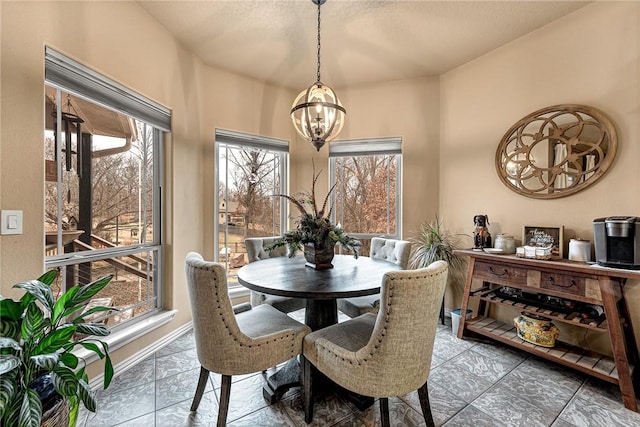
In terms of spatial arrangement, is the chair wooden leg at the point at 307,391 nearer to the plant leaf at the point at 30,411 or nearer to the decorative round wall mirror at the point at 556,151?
the plant leaf at the point at 30,411

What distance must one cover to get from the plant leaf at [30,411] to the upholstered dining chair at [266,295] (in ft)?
4.19

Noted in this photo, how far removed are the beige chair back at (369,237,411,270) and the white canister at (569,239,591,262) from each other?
1220 mm

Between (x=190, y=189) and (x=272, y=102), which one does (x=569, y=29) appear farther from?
(x=190, y=189)

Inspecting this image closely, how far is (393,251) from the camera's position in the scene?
8.32 ft

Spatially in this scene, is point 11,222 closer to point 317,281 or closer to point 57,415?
point 57,415

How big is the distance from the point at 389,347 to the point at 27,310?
156 centimetres

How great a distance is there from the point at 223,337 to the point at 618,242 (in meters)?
2.64

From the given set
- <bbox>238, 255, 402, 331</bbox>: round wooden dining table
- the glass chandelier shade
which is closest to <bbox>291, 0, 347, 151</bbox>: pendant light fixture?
the glass chandelier shade

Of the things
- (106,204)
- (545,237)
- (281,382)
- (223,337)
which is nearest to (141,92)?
(106,204)

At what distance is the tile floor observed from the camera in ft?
5.32

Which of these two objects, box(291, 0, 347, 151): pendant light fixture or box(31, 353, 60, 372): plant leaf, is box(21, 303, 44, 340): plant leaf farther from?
box(291, 0, 347, 151): pendant light fixture

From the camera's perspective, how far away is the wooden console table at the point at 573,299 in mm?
1786

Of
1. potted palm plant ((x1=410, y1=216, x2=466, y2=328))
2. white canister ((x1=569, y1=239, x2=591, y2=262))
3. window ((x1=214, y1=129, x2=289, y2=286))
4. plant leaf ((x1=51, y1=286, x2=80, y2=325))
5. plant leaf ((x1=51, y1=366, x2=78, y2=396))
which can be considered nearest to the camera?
plant leaf ((x1=51, y1=366, x2=78, y2=396))

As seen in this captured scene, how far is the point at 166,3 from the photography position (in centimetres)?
216
